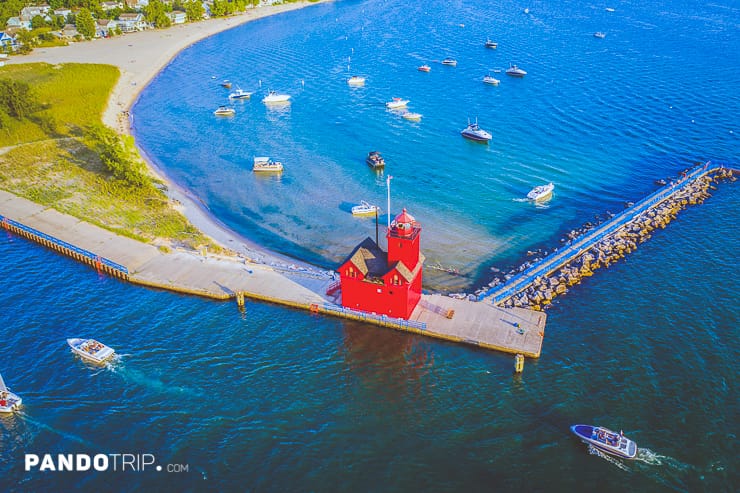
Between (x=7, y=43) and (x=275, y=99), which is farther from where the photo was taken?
(x=7, y=43)

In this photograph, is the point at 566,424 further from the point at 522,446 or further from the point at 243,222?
the point at 243,222

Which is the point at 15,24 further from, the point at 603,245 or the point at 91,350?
→ the point at 603,245

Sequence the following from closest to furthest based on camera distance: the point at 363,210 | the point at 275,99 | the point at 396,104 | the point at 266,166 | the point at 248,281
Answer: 1. the point at 248,281
2. the point at 363,210
3. the point at 266,166
4. the point at 396,104
5. the point at 275,99

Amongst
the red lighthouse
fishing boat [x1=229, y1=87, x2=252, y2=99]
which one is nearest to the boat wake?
the red lighthouse

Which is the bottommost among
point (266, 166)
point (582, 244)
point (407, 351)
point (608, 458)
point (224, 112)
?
point (608, 458)

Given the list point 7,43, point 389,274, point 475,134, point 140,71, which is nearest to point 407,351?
point 389,274

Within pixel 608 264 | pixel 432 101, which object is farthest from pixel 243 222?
pixel 432 101

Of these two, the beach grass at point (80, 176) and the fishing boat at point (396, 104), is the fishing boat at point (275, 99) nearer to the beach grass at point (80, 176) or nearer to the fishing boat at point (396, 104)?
the fishing boat at point (396, 104)

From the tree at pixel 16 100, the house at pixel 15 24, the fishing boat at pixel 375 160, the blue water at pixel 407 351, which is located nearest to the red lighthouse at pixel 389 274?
the blue water at pixel 407 351
